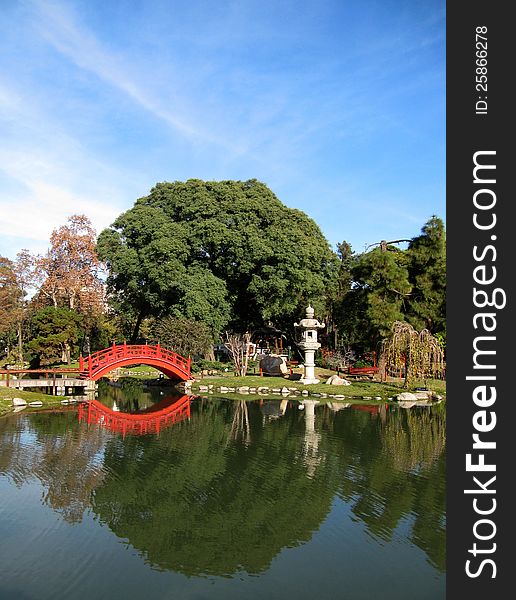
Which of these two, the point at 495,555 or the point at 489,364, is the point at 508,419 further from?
the point at 495,555

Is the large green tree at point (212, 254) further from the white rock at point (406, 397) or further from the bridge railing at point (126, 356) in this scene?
the white rock at point (406, 397)

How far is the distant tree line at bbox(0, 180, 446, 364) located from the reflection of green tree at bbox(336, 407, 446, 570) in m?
11.4

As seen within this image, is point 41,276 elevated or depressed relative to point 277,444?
elevated

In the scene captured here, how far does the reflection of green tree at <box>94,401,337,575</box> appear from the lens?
6898 millimetres

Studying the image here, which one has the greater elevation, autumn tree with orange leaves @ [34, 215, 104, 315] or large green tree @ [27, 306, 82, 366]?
autumn tree with orange leaves @ [34, 215, 104, 315]

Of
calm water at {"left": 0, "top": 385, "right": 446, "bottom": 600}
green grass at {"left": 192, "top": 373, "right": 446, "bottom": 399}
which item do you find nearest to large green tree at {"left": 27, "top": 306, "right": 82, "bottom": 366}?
→ green grass at {"left": 192, "top": 373, "right": 446, "bottom": 399}

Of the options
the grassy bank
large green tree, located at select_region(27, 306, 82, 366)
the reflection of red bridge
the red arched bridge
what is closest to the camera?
the reflection of red bridge

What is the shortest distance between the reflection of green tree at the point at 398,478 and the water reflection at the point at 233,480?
3 centimetres

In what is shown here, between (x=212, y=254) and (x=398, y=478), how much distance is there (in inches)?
828

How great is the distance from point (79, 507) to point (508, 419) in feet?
21.0

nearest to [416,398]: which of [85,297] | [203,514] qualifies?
[203,514]

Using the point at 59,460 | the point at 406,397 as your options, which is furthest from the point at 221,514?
the point at 406,397

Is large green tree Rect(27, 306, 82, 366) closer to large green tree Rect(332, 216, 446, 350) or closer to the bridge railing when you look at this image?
the bridge railing

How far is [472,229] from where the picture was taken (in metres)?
5.92
